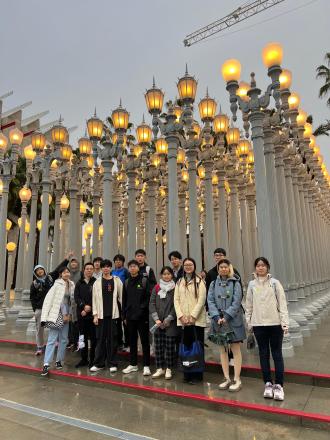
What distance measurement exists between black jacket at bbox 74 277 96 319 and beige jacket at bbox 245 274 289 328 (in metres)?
3.18

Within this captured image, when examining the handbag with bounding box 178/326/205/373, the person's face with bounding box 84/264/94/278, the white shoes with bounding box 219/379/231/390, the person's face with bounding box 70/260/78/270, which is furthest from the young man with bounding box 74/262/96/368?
the white shoes with bounding box 219/379/231/390

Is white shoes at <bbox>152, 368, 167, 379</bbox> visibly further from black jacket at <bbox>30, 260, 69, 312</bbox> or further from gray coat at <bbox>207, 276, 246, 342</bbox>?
black jacket at <bbox>30, 260, 69, 312</bbox>

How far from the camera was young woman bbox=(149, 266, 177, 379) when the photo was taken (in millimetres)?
5375

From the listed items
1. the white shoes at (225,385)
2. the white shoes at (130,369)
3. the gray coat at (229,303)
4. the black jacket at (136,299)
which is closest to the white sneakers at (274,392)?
the white shoes at (225,385)

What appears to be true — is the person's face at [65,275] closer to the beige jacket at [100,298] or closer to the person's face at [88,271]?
the person's face at [88,271]

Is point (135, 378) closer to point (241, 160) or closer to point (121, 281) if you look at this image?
point (121, 281)

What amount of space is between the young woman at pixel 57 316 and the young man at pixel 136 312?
1459mm

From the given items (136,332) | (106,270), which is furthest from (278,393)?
(106,270)

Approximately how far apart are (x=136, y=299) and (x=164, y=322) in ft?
2.37

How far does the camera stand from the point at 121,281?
637 centimetres

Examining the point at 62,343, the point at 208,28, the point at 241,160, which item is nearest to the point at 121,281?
the point at 62,343

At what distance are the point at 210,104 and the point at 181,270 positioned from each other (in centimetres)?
563

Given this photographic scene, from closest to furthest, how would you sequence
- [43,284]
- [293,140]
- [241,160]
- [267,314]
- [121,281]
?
[267,314]
[121,281]
[43,284]
[293,140]
[241,160]

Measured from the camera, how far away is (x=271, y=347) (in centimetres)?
464
